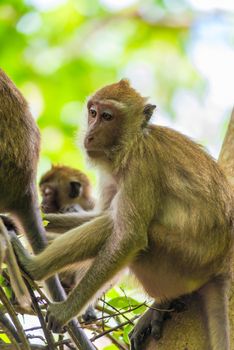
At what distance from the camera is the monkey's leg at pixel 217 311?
520 cm

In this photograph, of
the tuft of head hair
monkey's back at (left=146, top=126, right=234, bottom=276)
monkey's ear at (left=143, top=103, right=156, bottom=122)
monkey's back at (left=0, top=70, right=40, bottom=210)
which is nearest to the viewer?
monkey's back at (left=146, top=126, right=234, bottom=276)

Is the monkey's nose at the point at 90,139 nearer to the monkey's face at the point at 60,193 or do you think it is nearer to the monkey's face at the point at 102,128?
the monkey's face at the point at 102,128

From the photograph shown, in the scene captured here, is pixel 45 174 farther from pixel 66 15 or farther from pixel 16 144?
pixel 66 15

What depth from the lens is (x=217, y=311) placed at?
5.37 metres

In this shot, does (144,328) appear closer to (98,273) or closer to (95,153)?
(98,273)

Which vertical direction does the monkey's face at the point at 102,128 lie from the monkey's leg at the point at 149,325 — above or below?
above

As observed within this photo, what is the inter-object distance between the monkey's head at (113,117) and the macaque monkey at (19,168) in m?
0.55

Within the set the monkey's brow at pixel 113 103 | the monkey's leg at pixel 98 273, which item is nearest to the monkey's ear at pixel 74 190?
the monkey's brow at pixel 113 103

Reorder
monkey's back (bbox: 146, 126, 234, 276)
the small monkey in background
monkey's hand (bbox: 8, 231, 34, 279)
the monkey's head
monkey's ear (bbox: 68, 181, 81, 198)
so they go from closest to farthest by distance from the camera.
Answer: monkey's hand (bbox: 8, 231, 34, 279) → monkey's back (bbox: 146, 126, 234, 276) → the monkey's head → the small monkey in background → monkey's ear (bbox: 68, 181, 81, 198)

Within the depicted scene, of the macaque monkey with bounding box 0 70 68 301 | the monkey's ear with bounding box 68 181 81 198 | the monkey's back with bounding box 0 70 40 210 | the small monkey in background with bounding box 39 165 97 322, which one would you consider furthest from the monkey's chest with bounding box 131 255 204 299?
the monkey's ear with bounding box 68 181 81 198

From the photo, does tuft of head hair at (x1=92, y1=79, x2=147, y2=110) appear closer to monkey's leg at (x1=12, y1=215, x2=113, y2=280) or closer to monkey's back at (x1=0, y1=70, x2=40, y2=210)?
monkey's back at (x1=0, y1=70, x2=40, y2=210)

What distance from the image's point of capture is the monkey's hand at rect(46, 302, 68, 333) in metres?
5.19

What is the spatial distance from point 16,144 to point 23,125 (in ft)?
0.62

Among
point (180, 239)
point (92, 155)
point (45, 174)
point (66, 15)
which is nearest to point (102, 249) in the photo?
point (180, 239)
